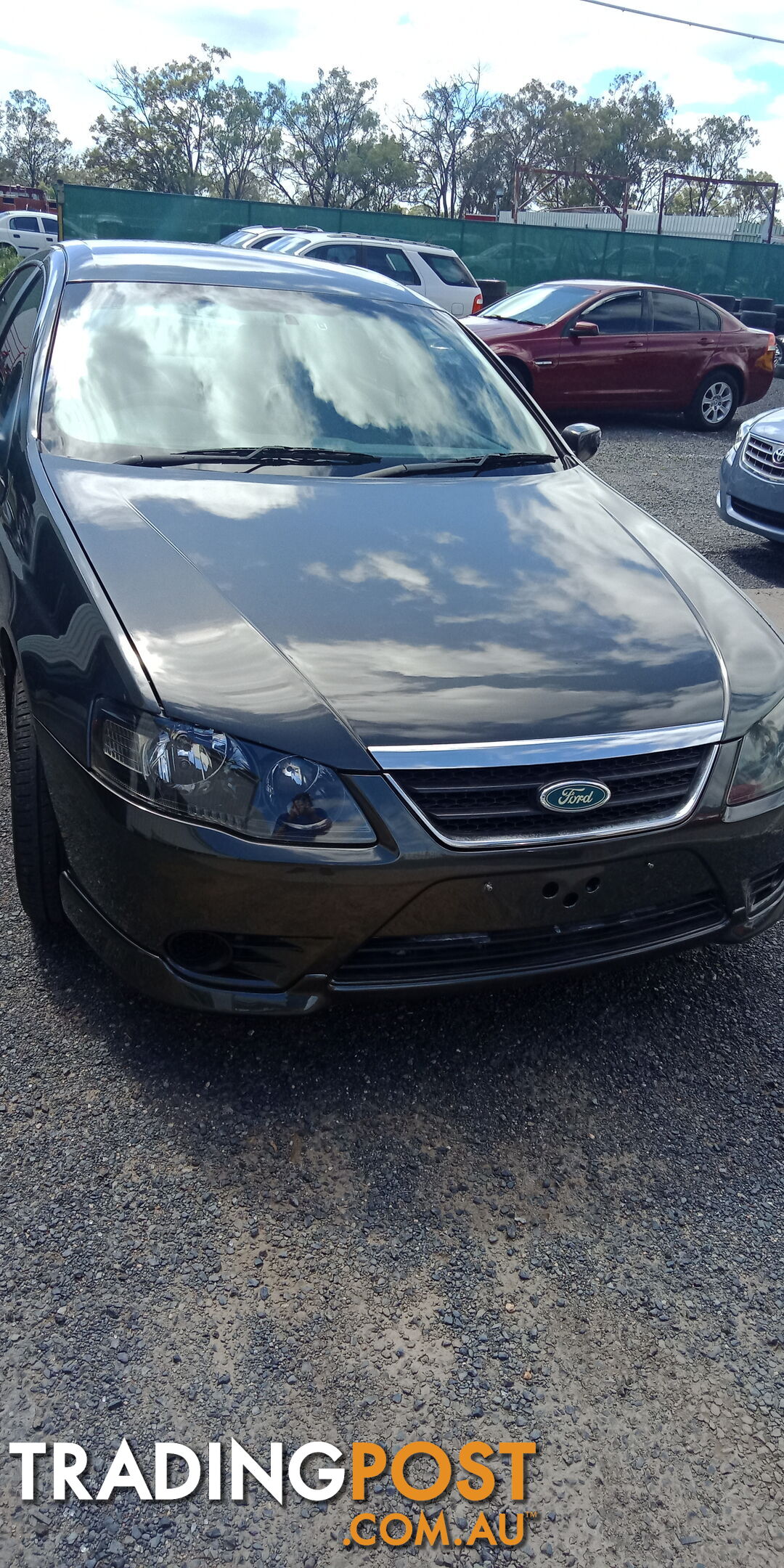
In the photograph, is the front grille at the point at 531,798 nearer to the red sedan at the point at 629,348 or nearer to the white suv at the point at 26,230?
the red sedan at the point at 629,348

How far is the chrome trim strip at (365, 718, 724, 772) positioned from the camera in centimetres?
219

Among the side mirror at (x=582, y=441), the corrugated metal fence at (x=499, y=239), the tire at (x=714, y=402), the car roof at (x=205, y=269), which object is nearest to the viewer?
the car roof at (x=205, y=269)

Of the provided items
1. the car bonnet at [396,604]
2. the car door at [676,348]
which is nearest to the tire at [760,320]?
the car door at [676,348]

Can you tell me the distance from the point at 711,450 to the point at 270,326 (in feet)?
28.8

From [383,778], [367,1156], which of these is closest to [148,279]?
[383,778]

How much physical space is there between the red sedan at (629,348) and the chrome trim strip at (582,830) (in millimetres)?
9738

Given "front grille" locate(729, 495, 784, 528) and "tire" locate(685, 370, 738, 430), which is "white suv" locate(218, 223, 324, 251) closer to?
"tire" locate(685, 370, 738, 430)

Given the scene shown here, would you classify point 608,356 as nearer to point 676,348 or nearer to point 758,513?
point 676,348

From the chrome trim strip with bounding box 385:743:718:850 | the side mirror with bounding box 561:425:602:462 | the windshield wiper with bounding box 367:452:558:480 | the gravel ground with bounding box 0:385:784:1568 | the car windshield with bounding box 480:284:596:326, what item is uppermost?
the car windshield with bounding box 480:284:596:326

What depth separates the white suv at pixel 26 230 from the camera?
103 feet

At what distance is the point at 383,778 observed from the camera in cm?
218

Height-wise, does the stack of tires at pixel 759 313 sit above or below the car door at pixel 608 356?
above

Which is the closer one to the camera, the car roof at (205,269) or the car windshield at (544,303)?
the car roof at (205,269)

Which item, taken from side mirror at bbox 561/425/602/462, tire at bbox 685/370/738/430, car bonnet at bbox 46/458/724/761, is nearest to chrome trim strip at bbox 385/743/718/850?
car bonnet at bbox 46/458/724/761
